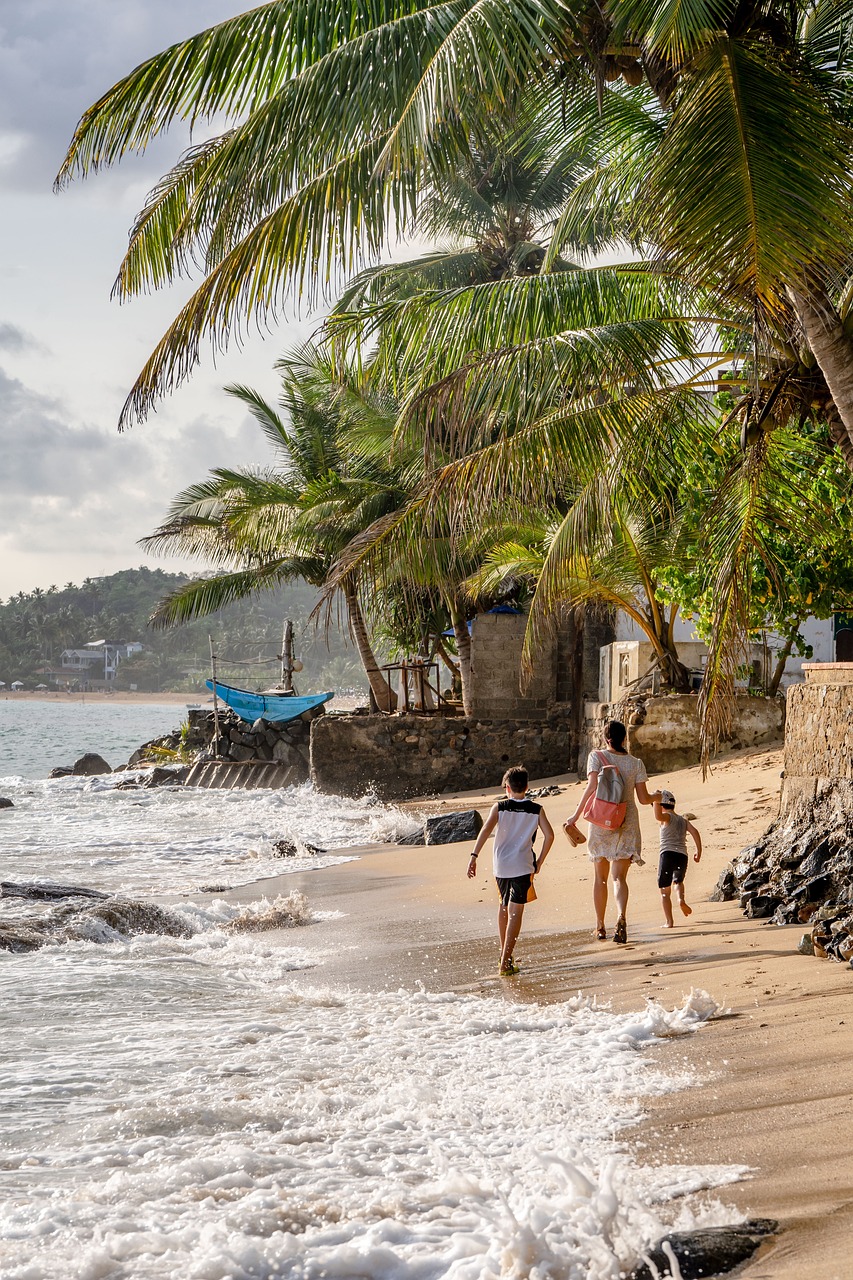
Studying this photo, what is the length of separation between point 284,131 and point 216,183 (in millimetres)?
506

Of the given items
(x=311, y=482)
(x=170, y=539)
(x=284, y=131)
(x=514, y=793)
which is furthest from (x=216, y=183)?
(x=170, y=539)

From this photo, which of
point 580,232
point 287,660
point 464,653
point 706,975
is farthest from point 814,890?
point 287,660

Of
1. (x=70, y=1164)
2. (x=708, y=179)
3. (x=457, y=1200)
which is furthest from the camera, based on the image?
(x=708, y=179)

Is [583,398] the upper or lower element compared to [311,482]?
lower

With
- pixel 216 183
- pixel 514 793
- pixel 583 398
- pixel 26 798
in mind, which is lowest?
pixel 26 798

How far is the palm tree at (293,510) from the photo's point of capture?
74.9ft

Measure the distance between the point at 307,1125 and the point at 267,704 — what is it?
2311 cm

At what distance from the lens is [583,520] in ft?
33.5

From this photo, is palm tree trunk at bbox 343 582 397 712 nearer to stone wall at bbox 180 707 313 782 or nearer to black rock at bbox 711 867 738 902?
stone wall at bbox 180 707 313 782

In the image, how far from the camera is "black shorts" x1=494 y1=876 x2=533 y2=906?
7.03 metres

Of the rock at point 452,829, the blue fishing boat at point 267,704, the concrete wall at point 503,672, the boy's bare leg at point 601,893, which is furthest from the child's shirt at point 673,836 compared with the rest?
the blue fishing boat at point 267,704

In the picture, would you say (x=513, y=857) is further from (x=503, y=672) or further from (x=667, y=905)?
(x=503, y=672)

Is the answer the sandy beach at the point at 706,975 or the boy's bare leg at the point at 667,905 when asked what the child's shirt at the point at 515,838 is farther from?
the boy's bare leg at the point at 667,905

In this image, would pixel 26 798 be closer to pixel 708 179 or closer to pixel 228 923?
pixel 228 923
